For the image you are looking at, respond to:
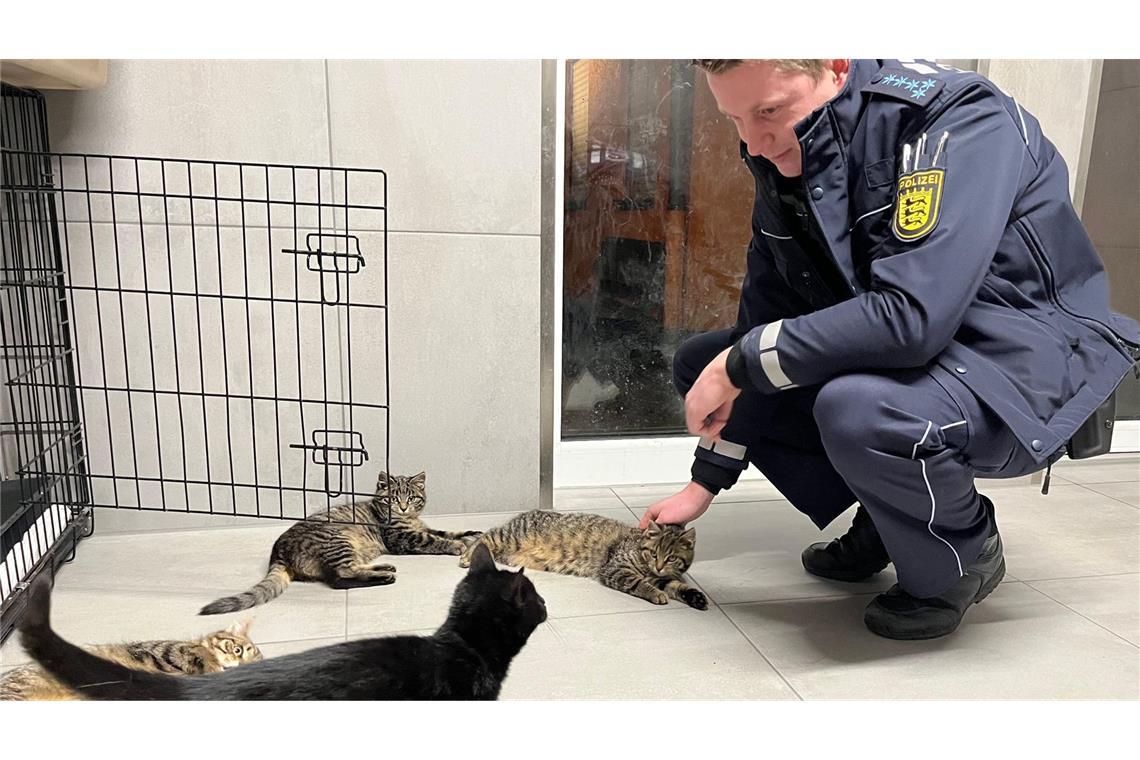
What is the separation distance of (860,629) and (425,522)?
103cm

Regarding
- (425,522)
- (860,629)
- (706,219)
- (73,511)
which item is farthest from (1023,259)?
(73,511)

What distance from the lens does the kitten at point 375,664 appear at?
103 cm

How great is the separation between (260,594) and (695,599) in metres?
0.83

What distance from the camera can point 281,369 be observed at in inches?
78.6

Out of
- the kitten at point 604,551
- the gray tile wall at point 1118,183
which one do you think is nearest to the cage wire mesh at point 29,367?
the kitten at point 604,551

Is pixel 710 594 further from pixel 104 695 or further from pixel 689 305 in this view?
pixel 104 695

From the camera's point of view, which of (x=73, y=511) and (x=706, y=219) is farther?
(x=706, y=219)

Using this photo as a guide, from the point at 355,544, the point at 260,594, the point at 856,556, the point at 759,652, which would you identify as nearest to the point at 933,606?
the point at 856,556

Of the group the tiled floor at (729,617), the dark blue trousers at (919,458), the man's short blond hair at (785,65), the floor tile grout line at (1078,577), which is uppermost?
the man's short blond hair at (785,65)

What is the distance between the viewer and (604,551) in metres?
1.78

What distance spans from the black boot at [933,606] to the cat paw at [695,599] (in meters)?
Result: 0.29

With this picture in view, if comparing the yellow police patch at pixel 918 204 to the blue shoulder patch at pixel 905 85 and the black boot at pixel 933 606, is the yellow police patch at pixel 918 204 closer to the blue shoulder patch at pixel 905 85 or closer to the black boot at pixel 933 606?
the blue shoulder patch at pixel 905 85

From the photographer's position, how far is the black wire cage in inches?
72.1

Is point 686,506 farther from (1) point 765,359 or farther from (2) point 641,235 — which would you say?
(2) point 641,235
